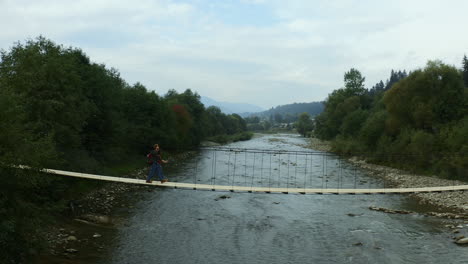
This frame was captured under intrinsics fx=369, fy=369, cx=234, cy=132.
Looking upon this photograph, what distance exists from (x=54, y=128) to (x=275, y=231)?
391 inches

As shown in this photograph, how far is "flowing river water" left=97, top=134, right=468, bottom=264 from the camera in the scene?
36.5 ft

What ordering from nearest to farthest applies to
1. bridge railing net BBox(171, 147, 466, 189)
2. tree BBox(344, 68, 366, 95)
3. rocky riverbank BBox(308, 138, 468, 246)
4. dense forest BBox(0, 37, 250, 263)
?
dense forest BBox(0, 37, 250, 263) → rocky riverbank BBox(308, 138, 468, 246) → bridge railing net BBox(171, 147, 466, 189) → tree BBox(344, 68, 366, 95)

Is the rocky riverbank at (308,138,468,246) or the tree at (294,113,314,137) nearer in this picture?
the rocky riverbank at (308,138,468,246)

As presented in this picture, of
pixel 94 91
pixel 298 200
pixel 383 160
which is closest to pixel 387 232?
pixel 298 200

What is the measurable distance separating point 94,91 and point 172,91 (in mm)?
30023

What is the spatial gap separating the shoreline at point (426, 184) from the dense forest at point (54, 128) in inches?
636

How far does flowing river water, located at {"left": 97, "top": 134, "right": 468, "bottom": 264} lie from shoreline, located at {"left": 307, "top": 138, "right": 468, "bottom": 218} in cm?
122

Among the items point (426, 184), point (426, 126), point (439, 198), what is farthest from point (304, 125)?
point (439, 198)

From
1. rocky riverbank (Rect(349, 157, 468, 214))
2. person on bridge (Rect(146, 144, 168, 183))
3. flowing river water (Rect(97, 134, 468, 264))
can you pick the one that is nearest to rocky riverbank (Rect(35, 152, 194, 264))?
flowing river water (Rect(97, 134, 468, 264))

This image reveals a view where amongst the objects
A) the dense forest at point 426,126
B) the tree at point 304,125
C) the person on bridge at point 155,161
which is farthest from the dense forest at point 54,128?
the tree at point 304,125

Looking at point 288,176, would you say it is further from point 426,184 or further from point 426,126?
point 426,126

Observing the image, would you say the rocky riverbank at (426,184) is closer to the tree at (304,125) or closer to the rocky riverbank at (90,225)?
the rocky riverbank at (90,225)

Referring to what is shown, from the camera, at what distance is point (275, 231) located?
13.6 metres

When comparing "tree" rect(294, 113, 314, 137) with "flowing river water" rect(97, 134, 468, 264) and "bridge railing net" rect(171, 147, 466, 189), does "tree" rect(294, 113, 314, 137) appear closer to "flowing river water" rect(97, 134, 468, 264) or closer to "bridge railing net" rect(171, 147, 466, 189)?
"bridge railing net" rect(171, 147, 466, 189)
